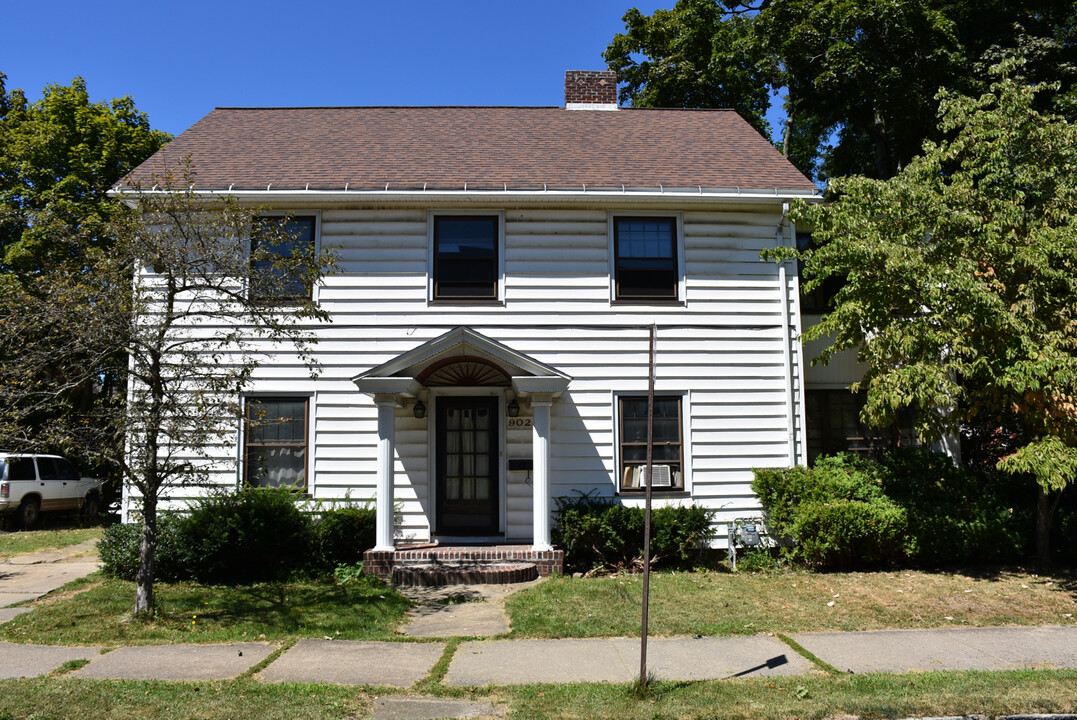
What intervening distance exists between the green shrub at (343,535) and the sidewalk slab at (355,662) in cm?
297

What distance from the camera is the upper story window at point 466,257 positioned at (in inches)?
470

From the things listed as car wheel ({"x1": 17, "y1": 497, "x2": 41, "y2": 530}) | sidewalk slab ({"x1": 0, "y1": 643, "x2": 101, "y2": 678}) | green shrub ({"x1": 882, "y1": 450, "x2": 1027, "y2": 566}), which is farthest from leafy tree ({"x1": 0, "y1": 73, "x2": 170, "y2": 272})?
green shrub ({"x1": 882, "y1": 450, "x2": 1027, "y2": 566})

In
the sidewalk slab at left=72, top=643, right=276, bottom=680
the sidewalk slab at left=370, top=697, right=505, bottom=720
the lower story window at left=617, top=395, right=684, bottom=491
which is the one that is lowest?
the sidewalk slab at left=370, top=697, right=505, bottom=720

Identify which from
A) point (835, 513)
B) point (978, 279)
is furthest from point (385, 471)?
point (978, 279)

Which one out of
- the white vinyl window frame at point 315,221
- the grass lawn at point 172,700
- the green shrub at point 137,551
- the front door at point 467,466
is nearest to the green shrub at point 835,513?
the front door at point 467,466

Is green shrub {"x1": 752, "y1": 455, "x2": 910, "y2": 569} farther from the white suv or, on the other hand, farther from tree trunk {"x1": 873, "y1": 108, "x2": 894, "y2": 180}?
the white suv

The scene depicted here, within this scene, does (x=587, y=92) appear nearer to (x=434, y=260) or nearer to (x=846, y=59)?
(x=434, y=260)

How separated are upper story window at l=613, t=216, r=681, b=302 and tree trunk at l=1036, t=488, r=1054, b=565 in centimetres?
620

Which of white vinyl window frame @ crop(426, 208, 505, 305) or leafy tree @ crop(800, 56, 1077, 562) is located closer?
leafy tree @ crop(800, 56, 1077, 562)

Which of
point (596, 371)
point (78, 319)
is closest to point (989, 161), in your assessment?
point (596, 371)

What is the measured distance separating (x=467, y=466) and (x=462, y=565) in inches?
69.2

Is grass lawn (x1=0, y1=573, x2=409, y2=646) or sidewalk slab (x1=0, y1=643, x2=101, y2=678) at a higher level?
grass lawn (x1=0, y1=573, x2=409, y2=646)

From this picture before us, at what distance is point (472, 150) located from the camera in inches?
532

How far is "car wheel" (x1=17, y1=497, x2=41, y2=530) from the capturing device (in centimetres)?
1741
